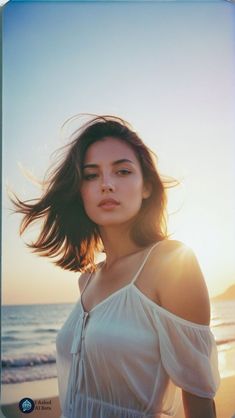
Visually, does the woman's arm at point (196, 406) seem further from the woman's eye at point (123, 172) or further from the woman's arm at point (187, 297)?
the woman's eye at point (123, 172)

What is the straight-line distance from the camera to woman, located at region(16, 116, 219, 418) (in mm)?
1501

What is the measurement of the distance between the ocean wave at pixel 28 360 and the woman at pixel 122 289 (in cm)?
4

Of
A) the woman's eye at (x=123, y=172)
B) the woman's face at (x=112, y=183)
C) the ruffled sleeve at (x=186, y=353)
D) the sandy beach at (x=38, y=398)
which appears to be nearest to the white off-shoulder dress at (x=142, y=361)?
the ruffled sleeve at (x=186, y=353)

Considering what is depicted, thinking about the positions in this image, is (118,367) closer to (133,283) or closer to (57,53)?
(133,283)

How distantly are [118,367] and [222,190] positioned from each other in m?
0.65

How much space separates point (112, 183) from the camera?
1594mm

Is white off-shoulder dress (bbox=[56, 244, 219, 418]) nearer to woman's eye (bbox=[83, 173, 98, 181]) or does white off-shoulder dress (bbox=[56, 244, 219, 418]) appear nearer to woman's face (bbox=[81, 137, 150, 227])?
woman's face (bbox=[81, 137, 150, 227])

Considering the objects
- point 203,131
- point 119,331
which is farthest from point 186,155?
point 119,331

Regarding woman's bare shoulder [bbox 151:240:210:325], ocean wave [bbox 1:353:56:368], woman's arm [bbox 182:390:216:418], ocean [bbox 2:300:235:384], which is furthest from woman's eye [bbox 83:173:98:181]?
woman's arm [bbox 182:390:216:418]

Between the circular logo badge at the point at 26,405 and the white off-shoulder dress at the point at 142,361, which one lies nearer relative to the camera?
the white off-shoulder dress at the point at 142,361

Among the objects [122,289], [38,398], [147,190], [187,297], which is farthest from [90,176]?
[38,398]

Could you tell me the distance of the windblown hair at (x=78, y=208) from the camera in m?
1.64

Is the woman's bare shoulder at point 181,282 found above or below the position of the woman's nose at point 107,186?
below

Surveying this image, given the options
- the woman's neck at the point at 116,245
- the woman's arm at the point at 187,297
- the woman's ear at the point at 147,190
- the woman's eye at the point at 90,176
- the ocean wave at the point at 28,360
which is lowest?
the ocean wave at the point at 28,360
